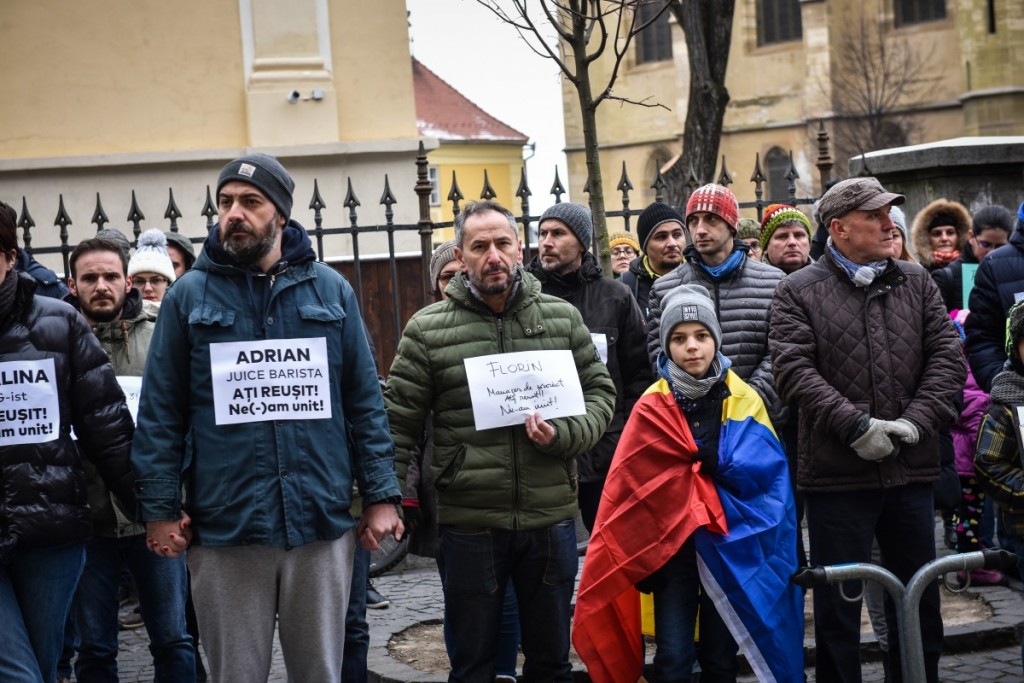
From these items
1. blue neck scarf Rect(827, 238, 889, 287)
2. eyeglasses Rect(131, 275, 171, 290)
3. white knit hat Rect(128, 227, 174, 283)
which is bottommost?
blue neck scarf Rect(827, 238, 889, 287)

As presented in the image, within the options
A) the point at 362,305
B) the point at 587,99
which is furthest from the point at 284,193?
the point at 362,305

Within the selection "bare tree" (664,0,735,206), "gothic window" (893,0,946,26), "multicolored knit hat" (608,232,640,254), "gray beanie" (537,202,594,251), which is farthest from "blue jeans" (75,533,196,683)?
"gothic window" (893,0,946,26)

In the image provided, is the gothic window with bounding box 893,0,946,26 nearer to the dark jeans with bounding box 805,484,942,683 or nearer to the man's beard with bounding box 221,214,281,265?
the dark jeans with bounding box 805,484,942,683

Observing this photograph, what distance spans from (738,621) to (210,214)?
4857mm

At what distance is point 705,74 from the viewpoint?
Answer: 17.1 meters

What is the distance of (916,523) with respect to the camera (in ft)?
18.7

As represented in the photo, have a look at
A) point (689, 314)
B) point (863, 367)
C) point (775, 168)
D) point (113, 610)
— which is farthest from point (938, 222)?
point (775, 168)

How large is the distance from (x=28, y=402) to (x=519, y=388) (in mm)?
1737

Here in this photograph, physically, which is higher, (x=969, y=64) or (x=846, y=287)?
(x=969, y=64)

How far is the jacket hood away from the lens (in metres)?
4.60

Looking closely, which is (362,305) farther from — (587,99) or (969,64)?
(969,64)

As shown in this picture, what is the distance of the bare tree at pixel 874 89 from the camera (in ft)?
160

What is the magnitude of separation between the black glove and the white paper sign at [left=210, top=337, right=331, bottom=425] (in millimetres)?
1648

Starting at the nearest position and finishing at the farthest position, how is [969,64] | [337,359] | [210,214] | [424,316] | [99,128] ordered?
[337,359] < [424,316] < [210,214] < [99,128] < [969,64]
